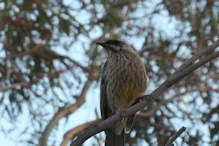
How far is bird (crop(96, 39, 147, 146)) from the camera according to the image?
12.6ft

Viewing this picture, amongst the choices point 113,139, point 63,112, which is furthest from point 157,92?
point 63,112

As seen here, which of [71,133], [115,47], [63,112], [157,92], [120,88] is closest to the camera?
[157,92]

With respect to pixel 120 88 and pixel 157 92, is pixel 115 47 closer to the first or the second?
pixel 120 88

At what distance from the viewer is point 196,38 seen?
6.04m

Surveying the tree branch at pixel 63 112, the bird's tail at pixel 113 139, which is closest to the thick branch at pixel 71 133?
the tree branch at pixel 63 112

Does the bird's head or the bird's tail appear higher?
the bird's head

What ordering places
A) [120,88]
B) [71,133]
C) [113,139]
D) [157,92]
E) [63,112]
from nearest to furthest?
[157,92] → [113,139] → [120,88] → [71,133] → [63,112]

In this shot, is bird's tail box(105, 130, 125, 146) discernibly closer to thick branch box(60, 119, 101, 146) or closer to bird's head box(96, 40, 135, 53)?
bird's head box(96, 40, 135, 53)

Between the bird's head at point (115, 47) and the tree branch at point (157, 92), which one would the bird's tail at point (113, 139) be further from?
the tree branch at point (157, 92)

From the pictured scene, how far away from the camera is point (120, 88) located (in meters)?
3.88

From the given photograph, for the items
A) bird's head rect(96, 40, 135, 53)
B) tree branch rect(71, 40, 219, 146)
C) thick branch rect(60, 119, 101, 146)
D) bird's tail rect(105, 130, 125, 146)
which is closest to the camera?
→ tree branch rect(71, 40, 219, 146)

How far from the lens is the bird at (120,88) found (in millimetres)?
3833

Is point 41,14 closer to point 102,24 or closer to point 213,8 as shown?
point 102,24

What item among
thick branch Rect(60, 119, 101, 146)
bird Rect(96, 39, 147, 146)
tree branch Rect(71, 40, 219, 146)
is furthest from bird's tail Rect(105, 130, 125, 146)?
thick branch Rect(60, 119, 101, 146)
